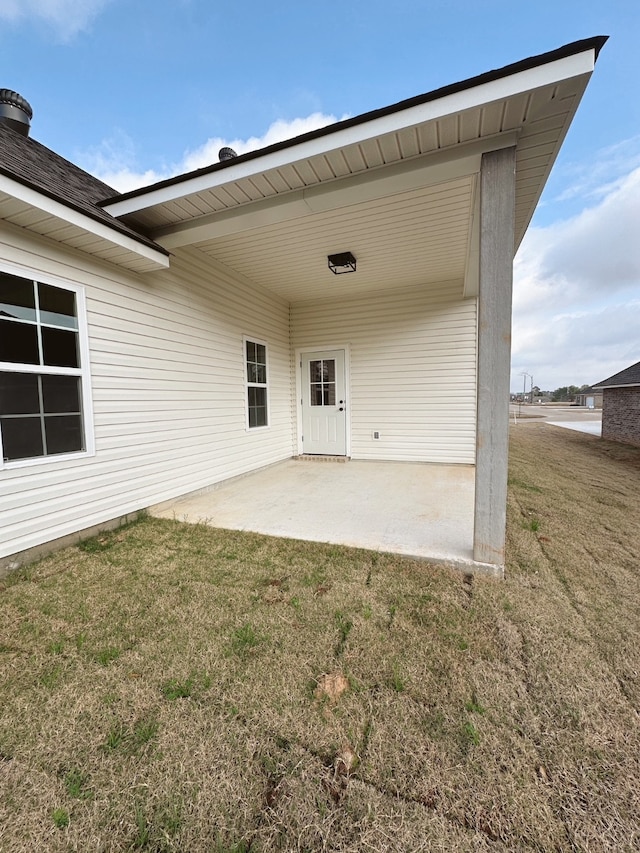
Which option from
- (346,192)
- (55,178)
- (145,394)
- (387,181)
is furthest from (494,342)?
(55,178)

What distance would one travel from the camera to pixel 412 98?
6.99ft

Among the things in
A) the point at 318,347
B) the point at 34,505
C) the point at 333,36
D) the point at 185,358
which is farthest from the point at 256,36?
the point at 34,505

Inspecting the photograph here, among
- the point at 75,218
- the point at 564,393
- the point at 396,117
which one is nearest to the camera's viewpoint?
the point at 396,117

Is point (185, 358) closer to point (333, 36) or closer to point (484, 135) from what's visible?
point (484, 135)

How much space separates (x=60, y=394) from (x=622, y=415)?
13.9 meters

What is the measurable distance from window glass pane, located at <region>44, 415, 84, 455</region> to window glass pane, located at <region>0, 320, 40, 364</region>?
1.62 feet

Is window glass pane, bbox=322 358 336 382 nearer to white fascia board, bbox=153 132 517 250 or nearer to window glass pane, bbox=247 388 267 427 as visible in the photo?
window glass pane, bbox=247 388 267 427

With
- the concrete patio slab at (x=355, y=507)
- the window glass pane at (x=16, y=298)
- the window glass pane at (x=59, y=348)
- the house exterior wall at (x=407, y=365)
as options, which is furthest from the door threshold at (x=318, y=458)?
the window glass pane at (x=16, y=298)

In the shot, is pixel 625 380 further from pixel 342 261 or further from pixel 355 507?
pixel 355 507

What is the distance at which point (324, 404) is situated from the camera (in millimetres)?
6773

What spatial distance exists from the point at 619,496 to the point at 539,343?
182ft

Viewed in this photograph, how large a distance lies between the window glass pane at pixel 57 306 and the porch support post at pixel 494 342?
128 inches

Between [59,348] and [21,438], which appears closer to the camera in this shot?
[21,438]

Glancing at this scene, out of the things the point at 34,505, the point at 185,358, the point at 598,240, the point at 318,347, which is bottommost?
the point at 34,505
